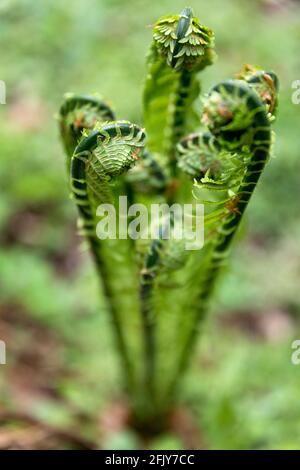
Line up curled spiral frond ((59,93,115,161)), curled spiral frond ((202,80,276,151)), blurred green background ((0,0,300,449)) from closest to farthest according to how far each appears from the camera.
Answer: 1. curled spiral frond ((202,80,276,151))
2. curled spiral frond ((59,93,115,161))
3. blurred green background ((0,0,300,449))

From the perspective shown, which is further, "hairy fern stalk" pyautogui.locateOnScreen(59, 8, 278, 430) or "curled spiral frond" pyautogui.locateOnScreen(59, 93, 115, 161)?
"curled spiral frond" pyautogui.locateOnScreen(59, 93, 115, 161)

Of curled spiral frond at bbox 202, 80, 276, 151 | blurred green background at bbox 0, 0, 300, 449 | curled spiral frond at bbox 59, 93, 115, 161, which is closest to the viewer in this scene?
curled spiral frond at bbox 202, 80, 276, 151

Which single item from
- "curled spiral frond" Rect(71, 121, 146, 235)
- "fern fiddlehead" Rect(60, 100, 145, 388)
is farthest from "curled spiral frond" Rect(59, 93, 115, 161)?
"curled spiral frond" Rect(71, 121, 146, 235)

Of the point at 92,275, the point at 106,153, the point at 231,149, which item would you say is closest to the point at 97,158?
the point at 106,153

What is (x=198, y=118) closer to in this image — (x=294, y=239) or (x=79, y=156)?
(x=79, y=156)

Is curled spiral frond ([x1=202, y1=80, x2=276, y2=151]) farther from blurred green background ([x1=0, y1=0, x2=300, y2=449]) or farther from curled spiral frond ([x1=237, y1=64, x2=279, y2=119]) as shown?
blurred green background ([x1=0, y1=0, x2=300, y2=449])

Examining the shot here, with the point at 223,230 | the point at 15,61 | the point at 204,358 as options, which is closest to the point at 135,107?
the point at 15,61

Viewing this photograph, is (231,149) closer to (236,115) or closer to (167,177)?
(236,115)
